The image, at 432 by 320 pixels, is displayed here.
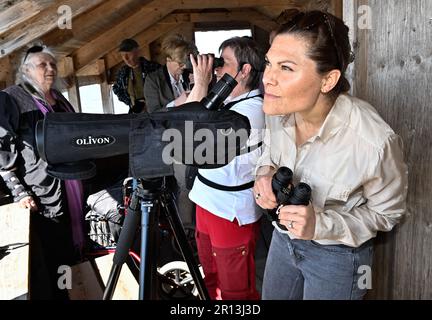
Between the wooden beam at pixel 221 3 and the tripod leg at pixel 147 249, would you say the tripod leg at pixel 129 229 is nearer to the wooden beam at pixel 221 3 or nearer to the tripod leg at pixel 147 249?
the tripod leg at pixel 147 249

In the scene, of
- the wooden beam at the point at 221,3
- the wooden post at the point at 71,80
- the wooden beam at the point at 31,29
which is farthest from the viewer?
the wooden beam at the point at 221,3

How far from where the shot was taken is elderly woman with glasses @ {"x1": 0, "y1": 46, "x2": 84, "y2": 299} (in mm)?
1710

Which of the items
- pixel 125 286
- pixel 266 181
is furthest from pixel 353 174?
pixel 125 286

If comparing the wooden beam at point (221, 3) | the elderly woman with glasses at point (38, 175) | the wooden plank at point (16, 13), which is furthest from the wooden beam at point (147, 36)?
the elderly woman with glasses at point (38, 175)

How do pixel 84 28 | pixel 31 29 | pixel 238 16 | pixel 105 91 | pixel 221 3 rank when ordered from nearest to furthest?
pixel 31 29 → pixel 84 28 → pixel 221 3 → pixel 105 91 → pixel 238 16

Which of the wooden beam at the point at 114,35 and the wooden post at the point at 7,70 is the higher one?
the wooden beam at the point at 114,35

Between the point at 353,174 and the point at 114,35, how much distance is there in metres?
4.25

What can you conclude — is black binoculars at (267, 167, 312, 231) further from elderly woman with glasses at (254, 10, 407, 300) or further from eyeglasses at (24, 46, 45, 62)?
eyeglasses at (24, 46, 45, 62)

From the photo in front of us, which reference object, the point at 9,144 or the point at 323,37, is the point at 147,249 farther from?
the point at 9,144

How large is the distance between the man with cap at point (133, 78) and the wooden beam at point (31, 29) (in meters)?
0.99

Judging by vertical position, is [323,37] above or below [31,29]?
below

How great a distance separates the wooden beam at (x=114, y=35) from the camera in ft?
13.6

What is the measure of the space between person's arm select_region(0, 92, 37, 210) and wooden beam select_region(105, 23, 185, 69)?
4.08 metres

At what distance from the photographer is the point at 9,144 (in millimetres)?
1732
